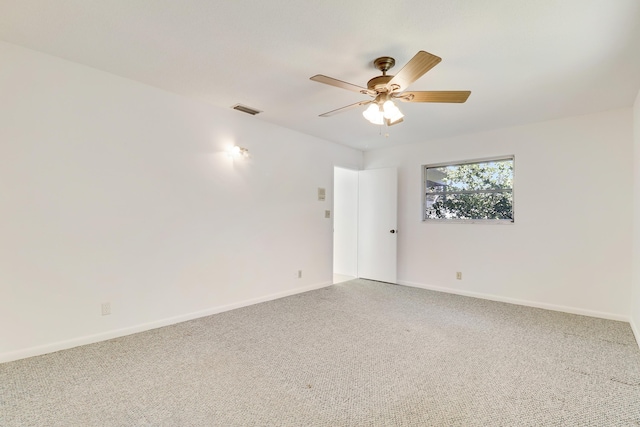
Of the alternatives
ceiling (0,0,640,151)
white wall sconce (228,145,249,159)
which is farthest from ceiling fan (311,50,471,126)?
white wall sconce (228,145,249,159)

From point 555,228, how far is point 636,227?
747 mm

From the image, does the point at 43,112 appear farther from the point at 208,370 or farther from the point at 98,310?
the point at 208,370

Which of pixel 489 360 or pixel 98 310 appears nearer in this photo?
pixel 489 360

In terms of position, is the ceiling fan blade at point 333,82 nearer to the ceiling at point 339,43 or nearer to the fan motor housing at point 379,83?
the fan motor housing at point 379,83

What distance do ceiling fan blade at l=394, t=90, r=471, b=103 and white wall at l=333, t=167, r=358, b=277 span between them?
322cm

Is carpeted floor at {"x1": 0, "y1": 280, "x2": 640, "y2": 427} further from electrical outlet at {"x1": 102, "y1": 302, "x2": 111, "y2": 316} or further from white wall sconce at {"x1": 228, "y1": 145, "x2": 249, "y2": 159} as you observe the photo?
white wall sconce at {"x1": 228, "y1": 145, "x2": 249, "y2": 159}

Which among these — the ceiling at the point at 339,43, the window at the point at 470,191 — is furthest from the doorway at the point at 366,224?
the ceiling at the point at 339,43

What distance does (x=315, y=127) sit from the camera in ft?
14.1

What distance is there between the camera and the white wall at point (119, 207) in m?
2.39

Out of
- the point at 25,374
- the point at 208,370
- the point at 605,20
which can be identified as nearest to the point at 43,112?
the point at 25,374

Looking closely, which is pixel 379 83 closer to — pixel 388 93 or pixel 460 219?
pixel 388 93

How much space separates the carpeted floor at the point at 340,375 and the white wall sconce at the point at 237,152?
191cm

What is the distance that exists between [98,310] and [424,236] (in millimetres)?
4271

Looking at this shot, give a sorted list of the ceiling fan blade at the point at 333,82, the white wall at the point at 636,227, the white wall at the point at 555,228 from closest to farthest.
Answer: the ceiling fan blade at the point at 333,82 → the white wall at the point at 636,227 → the white wall at the point at 555,228
